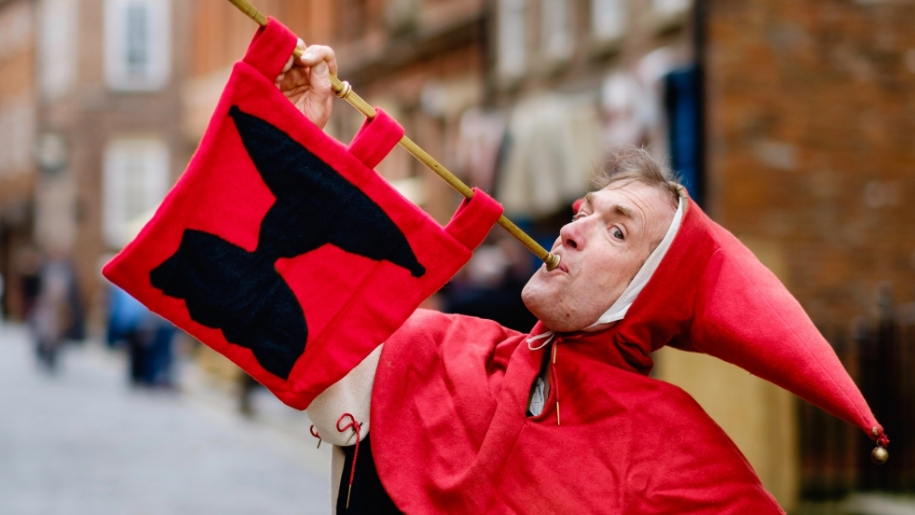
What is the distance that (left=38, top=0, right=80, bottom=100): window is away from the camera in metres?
35.7

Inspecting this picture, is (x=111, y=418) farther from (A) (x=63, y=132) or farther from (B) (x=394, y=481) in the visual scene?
(A) (x=63, y=132)

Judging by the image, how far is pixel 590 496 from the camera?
258 centimetres

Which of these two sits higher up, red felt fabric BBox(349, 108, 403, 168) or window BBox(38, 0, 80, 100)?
window BBox(38, 0, 80, 100)

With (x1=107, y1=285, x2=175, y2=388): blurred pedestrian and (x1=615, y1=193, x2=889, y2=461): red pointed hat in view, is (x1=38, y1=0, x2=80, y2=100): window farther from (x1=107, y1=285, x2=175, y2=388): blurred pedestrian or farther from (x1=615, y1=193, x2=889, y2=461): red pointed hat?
(x1=615, y1=193, x2=889, y2=461): red pointed hat

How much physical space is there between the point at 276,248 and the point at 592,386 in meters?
0.71

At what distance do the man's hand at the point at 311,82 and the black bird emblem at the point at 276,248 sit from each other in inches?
4.1

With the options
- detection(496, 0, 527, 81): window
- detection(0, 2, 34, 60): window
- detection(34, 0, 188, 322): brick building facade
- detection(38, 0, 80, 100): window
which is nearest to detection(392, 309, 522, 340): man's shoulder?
detection(496, 0, 527, 81): window

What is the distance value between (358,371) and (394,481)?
0.26 metres

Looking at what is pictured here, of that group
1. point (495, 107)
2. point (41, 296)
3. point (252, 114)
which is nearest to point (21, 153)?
point (41, 296)

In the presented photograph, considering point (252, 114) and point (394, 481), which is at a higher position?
point (252, 114)

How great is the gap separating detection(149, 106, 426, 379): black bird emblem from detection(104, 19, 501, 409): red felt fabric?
11mm

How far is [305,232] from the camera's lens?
8.88 feet

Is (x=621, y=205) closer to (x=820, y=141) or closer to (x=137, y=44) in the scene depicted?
(x=820, y=141)

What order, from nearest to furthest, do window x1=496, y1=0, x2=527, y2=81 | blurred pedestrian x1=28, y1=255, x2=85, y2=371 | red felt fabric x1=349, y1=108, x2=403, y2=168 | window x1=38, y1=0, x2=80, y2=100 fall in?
red felt fabric x1=349, y1=108, x2=403, y2=168 < window x1=496, y1=0, x2=527, y2=81 < blurred pedestrian x1=28, y1=255, x2=85, y2=371 < window x1=38, y1=0, x2=80, y2=100
